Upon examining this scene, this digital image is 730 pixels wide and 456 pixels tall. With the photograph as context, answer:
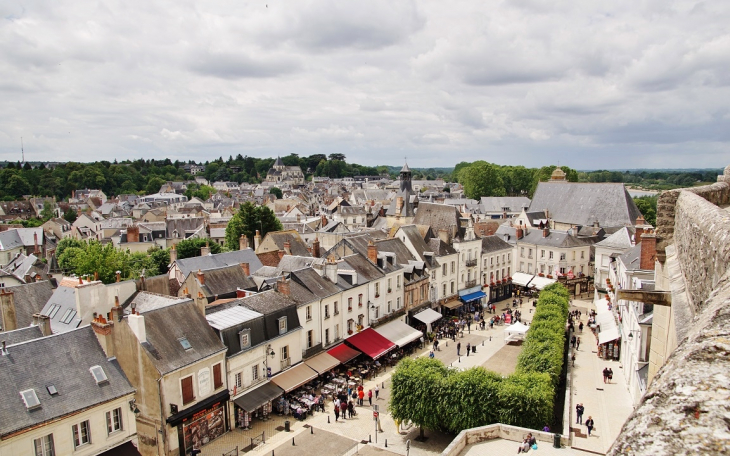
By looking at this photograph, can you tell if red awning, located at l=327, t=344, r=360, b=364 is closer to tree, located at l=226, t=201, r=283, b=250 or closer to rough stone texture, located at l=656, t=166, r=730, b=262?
rough stone texture, located at l=656, t=166, r=730, b=262

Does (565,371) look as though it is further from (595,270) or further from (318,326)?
(595,270)

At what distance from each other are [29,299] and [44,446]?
16.0 metres

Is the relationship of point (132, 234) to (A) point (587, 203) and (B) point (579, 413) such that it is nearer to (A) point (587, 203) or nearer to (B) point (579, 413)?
(A) point (587, 203)

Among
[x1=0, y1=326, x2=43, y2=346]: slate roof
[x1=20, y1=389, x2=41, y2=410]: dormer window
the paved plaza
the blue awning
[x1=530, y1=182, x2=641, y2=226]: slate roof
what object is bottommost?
the paved plaza

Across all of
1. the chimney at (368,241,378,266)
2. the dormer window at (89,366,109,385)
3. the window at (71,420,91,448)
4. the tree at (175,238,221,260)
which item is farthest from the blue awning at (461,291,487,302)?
the window at (71,420,91,448)

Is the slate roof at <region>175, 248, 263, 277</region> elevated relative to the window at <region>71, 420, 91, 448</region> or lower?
elevated

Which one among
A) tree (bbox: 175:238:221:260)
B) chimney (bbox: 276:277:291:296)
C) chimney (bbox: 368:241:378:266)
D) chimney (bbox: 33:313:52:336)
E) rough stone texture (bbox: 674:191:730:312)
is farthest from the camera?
tree (bbox: 175:238:221:260)

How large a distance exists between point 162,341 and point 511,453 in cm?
1463

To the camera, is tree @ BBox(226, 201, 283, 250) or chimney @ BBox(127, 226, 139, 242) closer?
tree @ BBox(226, 201, 283, 250)

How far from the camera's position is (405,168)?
78.3 m

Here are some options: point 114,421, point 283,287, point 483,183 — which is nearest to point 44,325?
point 114,421

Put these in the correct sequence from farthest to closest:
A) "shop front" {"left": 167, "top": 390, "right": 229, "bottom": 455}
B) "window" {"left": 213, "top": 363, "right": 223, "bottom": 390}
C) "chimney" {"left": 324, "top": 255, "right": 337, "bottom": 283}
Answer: "chimney" {"left": 324, "top": 255, "right": 337, "bottom": 283} < "window" {"left": 213, "top": 363, "right": 223, "bottom": 390} < "shop front" {"left": 167, "top": 390, "right": 229, "bottom": 455}

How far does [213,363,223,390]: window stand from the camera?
21.8m

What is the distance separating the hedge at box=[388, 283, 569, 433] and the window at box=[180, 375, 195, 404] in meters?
8.80
